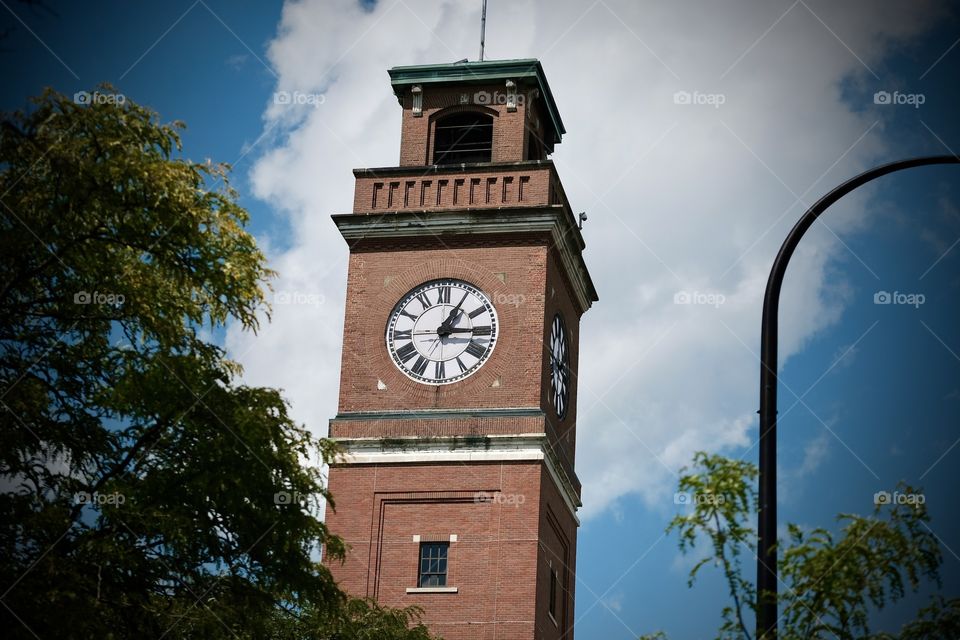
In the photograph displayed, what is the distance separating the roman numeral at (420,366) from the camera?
143ft

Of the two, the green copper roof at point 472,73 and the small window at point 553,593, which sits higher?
the green copper roof at point 472,73

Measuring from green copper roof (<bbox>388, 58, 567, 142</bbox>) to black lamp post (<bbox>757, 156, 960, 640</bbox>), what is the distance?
28.5 m

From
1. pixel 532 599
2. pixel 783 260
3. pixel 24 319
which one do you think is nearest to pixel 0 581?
pixel 24 319

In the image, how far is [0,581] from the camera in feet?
67.3

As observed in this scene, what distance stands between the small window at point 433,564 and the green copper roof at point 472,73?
12596 mm

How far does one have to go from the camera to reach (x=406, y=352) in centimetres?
4375

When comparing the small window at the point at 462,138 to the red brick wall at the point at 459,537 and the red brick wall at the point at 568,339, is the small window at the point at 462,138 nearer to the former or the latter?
the red brick wall at the point at 568,339

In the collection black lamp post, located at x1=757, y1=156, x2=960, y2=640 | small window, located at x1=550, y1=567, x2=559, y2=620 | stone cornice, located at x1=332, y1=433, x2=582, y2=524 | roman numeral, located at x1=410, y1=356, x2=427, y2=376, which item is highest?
roman numeral, located at x1=410, y1=356, x2=427, y2=376

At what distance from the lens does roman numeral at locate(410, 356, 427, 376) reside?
43.5 meters

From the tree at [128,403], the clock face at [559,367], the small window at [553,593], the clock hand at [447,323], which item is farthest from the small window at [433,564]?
the tree at [128,403]

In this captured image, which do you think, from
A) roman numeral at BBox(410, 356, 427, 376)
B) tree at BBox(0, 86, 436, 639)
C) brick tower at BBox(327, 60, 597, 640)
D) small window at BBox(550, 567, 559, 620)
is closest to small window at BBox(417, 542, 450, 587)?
brick tower at BBox(327, 60, 597, 640)

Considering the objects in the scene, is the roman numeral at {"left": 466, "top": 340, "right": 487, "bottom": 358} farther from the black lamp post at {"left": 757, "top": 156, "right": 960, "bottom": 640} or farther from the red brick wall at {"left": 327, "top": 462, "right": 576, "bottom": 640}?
the black lamp post at {"left": 757, "top": 156, "right": 960, "bottom": 640}

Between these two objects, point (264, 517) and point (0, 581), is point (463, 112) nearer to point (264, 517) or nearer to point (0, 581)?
point (264, 517)

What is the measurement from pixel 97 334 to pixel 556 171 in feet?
80.5
